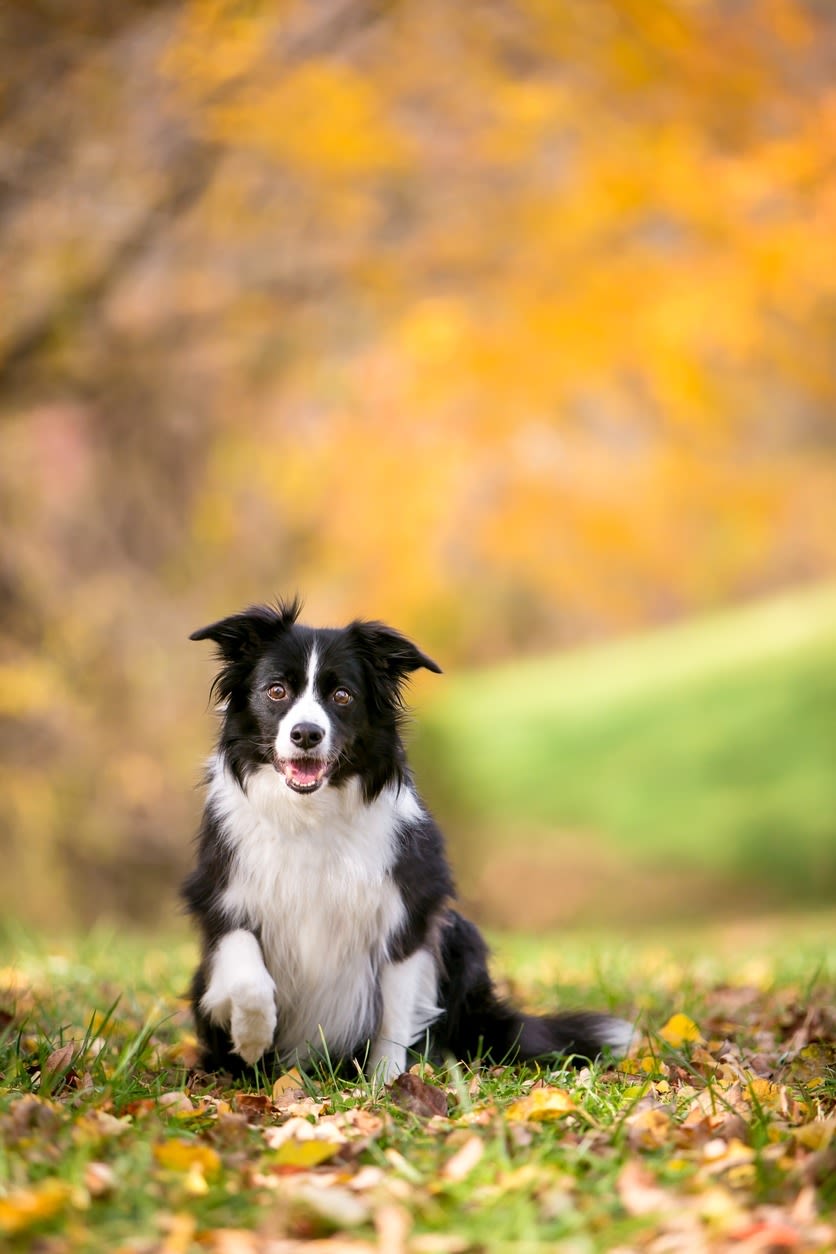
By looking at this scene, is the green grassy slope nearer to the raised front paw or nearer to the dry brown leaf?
the raised front paw

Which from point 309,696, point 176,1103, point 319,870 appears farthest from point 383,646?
point 176,1103

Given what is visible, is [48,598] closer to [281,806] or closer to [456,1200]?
[281,806]

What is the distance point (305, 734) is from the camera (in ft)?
11.6

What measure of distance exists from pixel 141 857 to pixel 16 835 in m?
1.02

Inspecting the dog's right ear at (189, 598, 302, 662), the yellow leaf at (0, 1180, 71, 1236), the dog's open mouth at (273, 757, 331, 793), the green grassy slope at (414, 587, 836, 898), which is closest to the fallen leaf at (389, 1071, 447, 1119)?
the dog's open mouth at (273, 757, 331, 793)

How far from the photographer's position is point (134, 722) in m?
10.8

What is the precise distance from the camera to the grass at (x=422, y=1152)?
7.43 feet

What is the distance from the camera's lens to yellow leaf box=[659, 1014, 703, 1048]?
398cm

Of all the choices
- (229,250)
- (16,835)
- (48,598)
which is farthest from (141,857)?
(229,250)

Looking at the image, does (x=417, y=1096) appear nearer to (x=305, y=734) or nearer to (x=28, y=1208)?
(x=305, y=734)

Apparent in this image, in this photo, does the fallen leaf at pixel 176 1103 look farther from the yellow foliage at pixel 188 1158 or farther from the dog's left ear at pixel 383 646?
the dog's left ear at pixel 383 646

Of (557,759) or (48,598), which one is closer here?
(48,598)

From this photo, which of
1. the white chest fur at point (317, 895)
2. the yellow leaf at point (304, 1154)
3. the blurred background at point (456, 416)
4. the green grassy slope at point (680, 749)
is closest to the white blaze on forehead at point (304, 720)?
the white chest fur at point (317, 895)

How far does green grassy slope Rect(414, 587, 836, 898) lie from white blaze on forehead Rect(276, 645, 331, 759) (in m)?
8.90
